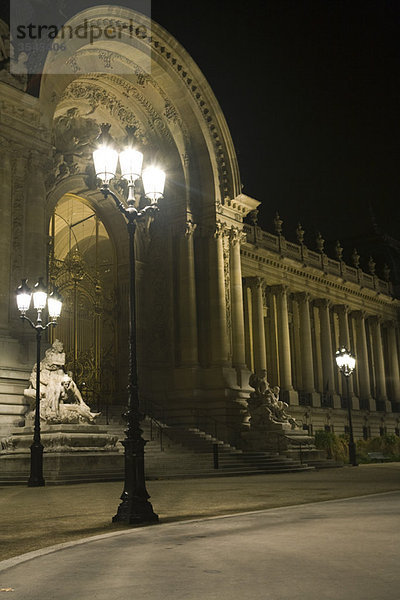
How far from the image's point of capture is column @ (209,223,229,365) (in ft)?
102

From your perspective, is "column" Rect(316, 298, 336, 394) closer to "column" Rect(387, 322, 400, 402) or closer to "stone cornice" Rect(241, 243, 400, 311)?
"stone cornice" Rect(241, 243, 400, 311)

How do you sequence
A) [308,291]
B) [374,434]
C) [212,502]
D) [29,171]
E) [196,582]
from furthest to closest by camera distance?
1. [374,434]
2. [308,291]
3. [29,171]
4. [212,502]
5. [196,582]

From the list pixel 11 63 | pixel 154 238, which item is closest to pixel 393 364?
pixel 154 238

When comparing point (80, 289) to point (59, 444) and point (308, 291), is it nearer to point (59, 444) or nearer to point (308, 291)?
point (59, 444)

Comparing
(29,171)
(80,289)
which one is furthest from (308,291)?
(29,171)

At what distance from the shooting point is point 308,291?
49875 millimetres

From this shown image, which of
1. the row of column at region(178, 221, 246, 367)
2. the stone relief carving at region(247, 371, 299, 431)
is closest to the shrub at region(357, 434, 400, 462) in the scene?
the stone relief carving at region(247, 371, 299, 431)

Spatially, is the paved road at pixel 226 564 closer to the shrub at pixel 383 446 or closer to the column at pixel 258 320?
the shrub at pixel 383 446

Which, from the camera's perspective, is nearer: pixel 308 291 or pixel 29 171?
pixel 29 171

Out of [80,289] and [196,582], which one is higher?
[80,289]

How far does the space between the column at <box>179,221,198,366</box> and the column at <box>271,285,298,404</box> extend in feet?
50.3

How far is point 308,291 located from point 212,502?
38327mm

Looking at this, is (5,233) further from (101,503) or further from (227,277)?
(101,503)

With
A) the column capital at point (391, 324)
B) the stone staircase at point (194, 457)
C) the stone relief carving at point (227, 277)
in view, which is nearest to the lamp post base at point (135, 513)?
the stone staircase at point (194, 457)
